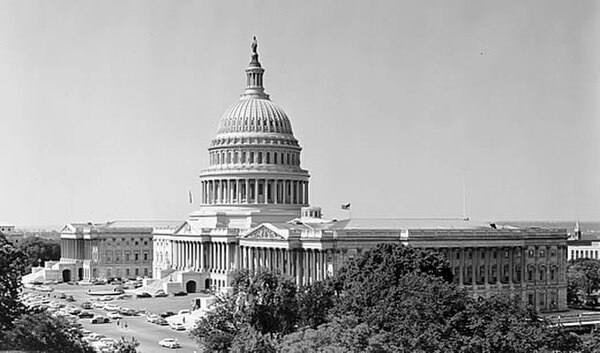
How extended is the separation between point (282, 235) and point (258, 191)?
31.0 meters

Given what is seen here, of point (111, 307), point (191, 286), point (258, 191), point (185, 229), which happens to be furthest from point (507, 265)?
point (185, 229)

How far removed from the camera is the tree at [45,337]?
6856 centimetres

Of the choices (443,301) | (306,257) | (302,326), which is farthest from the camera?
(306,257)

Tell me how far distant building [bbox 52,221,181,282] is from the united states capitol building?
0.41m

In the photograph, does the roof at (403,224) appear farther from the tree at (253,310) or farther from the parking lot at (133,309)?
the tree at (253,310)

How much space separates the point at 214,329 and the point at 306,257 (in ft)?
178

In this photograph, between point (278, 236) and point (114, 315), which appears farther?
point (278, 236)

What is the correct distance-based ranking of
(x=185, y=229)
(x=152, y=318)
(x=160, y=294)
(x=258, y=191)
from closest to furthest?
(x=152, y=318)
(x=160, y=294)
(x=258, y=191)
(x=185, y=229)

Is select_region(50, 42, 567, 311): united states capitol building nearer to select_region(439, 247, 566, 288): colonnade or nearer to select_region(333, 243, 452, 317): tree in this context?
select_region(439, 247, 566, 288): colonnade

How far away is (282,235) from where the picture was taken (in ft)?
454

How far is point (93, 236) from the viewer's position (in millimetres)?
191375

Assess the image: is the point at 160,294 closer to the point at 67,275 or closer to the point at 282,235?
the point at 282,235

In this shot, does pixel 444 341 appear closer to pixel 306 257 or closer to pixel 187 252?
pixel 306 257

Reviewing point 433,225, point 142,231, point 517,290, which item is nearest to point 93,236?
point 142,231
